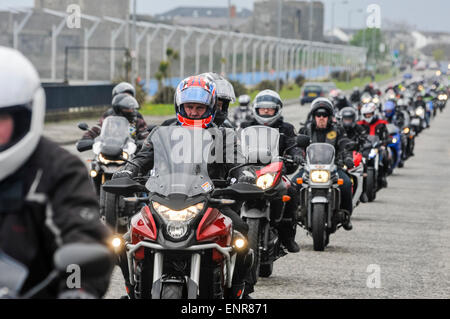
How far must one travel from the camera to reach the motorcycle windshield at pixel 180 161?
6.85 m

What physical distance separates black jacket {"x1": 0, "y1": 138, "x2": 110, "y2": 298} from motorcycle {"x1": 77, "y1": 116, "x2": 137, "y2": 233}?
7.82 metres

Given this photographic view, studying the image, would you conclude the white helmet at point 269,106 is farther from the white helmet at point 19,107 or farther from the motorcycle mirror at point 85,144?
the white helmet at point 19,107

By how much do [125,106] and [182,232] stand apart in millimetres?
7058

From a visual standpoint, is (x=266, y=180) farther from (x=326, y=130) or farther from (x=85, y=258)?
(x=85, y=258)

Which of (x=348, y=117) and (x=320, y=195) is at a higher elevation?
(x=348, y=117)

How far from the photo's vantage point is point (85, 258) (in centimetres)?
357

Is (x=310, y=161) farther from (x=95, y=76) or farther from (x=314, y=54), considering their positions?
(x=314, y=54)

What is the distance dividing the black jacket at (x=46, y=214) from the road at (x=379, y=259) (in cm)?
515

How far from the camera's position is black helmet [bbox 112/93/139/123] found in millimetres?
13453

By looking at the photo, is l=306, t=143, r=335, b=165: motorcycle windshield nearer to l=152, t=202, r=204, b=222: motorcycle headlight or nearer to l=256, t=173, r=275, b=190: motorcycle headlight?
l=256, t=173, r=275, b=190: motorcycle headlight

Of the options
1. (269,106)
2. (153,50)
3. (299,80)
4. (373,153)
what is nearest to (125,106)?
(269,106)

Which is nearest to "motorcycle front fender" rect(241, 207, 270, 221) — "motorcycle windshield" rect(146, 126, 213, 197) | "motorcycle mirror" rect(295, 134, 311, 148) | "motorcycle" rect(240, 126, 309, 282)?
"motorcycle" rect(240, 126, 309, 282)

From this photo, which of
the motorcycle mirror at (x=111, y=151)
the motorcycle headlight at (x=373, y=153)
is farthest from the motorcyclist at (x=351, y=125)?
the motorcycle mirror at (x=111, y=151)

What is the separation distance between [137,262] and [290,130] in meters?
4.62
